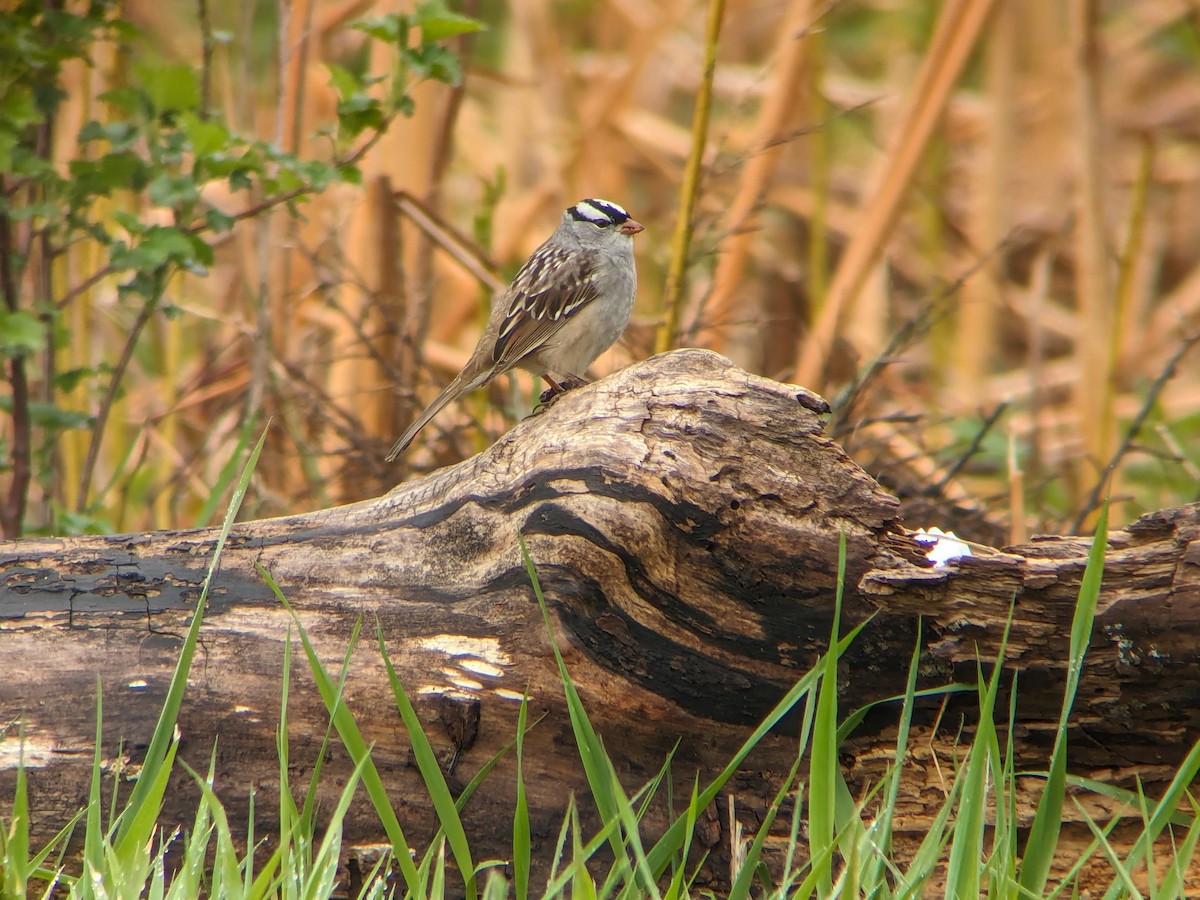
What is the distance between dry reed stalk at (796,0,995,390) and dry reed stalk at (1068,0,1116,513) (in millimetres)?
454

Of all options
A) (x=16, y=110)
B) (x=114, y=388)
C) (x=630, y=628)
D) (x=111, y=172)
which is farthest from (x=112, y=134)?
(x=630, y=628)

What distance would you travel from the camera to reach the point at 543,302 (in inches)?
157

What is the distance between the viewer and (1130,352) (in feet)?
23.5

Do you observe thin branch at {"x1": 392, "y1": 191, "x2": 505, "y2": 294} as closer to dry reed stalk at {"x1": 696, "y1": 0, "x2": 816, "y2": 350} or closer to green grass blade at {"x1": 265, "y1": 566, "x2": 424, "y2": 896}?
dry reed stalk at {"x1": 696, "y1": 0, "x2": 816, "y2": 350}

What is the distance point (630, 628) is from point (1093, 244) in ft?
9.79

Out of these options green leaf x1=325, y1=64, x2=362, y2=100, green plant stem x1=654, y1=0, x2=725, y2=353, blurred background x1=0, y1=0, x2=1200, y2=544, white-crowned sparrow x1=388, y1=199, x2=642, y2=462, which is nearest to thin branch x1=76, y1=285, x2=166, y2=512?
blurred background x1=0, y1=0, x2=1200, y2=544

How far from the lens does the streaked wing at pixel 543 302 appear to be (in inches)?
155

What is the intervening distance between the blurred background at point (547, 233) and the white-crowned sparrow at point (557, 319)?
19cm

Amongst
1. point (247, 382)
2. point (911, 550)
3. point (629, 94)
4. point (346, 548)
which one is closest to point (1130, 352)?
point (629, 94)

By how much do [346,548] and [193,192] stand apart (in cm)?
112

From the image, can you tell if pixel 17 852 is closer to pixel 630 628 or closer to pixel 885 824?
pixel 630 628

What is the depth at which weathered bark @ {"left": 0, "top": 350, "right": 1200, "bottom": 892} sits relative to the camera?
233 cm

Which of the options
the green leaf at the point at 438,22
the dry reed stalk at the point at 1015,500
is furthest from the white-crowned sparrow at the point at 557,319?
the dry reed stalk at the point at 1015,500

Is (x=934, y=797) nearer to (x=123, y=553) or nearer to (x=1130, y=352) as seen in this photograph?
(x=123, y=553)
